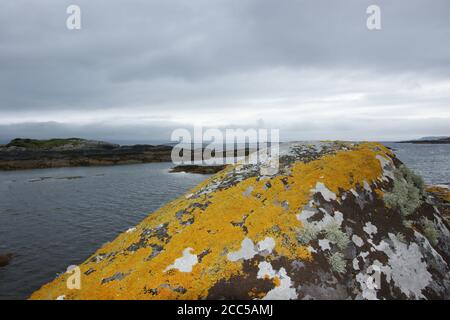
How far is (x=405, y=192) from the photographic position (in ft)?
25.4

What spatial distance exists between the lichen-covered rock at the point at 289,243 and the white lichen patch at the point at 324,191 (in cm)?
2

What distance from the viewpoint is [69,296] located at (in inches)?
214

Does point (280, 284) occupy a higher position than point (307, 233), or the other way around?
point (307, 233)

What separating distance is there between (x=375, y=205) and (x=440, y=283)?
77.5 inches

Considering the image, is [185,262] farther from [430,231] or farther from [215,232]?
[430,231]

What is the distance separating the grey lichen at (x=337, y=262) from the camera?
214 inches

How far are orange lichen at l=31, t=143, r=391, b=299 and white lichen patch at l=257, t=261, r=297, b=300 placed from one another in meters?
0.14

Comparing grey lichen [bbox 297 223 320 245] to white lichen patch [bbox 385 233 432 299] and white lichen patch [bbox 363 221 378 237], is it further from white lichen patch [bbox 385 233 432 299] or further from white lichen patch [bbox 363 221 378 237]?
white lichen patch [bbox 385 233 432 299]

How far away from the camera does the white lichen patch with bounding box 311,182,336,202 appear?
22.1 ft

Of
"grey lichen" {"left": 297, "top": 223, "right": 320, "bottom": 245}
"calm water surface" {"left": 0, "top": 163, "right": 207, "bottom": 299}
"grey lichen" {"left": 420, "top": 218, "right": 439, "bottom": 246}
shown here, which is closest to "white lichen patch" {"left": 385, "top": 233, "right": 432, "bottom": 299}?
"grey lichen" {"left": 420, "top": 218, "right": 439, "bottom": 246}

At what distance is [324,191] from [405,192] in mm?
2640

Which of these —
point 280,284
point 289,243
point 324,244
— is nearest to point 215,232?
point 289,243
